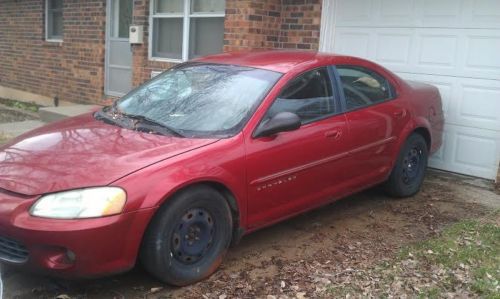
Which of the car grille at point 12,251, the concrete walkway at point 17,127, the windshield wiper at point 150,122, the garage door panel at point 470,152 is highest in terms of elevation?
the windshield wiper at point 150,122

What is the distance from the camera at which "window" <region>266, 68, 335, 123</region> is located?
4.39 metres

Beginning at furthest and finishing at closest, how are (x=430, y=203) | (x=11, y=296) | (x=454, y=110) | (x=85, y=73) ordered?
(x=85, y=73) < (x=454, y=110) < (x=430, y=203) < (x=11, y=296)

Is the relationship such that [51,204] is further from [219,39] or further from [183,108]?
[219,39]

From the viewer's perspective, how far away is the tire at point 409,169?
563cm

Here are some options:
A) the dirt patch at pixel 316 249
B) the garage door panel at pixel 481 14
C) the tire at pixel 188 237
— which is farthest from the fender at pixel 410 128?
the tire at pixel 188 237

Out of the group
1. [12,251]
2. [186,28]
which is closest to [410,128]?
[12,251]

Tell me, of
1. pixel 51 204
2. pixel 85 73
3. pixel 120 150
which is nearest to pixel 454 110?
pixel 120 150

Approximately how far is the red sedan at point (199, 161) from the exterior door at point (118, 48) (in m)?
6.34

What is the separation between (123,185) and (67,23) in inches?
388

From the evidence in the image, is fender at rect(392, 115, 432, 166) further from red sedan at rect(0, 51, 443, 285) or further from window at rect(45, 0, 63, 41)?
window at rect(45, 0, 63, 41)

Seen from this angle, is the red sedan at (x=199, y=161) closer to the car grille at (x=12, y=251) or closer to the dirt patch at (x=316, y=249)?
the car grille at (x=12, y=251)

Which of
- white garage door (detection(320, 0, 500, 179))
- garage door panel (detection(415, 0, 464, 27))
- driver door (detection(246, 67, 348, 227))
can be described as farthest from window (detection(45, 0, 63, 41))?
driver door (detection(246, 67, 348, 227))

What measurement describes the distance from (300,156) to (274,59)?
37.8 inches

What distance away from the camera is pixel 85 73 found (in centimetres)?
1180
